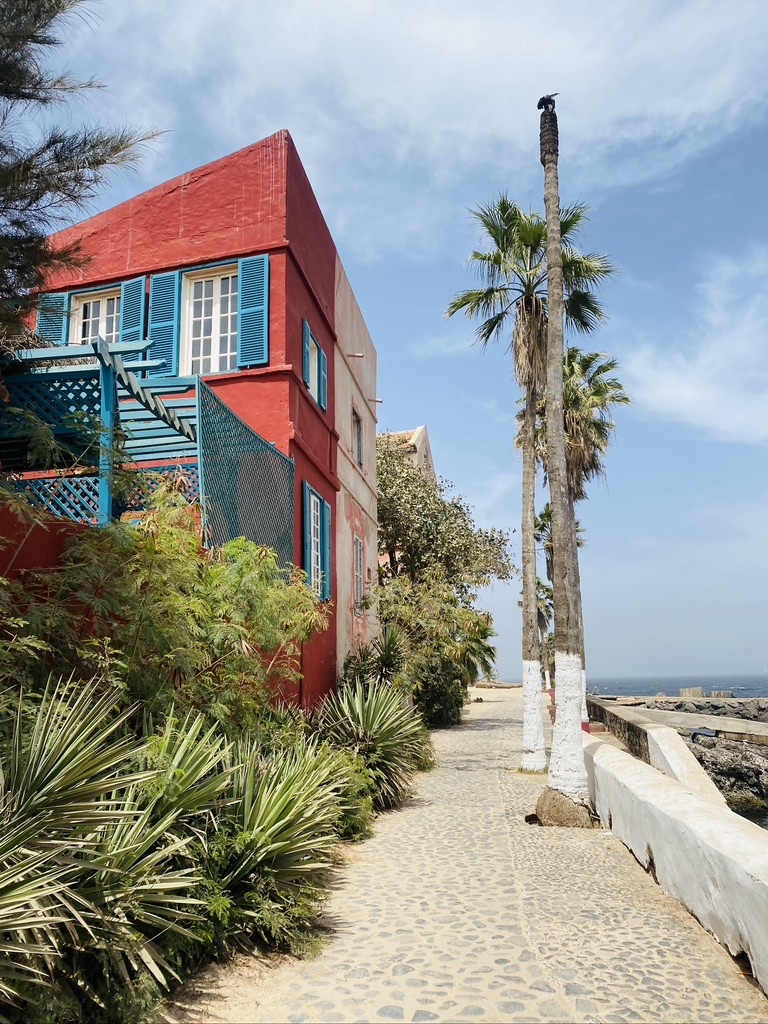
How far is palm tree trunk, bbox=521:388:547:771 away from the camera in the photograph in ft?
41.7

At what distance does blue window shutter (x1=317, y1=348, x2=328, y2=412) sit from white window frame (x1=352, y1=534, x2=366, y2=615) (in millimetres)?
3229

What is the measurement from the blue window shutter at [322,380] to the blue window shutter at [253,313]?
2023 mm

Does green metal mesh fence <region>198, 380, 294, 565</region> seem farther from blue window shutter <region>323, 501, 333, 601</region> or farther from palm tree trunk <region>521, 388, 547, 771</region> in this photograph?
palm tree trunk <region>521, 388, 547, 771</region>

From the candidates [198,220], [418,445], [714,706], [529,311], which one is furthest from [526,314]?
[714,706]

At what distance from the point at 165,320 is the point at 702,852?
9.96m

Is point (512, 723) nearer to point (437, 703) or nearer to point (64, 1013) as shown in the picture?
point (437, 703)

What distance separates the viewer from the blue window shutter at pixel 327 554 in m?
13.0

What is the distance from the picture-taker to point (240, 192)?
12.3 m

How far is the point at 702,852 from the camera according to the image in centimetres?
504

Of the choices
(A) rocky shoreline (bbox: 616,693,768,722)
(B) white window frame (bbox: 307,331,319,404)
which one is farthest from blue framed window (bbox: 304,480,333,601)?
(A) rocky shoreline (bbox: 616,693,768,722)

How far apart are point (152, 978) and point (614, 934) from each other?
288cm

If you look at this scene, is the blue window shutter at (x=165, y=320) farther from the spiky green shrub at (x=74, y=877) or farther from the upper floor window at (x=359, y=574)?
the spiky green shrub at (x=74, y=877)

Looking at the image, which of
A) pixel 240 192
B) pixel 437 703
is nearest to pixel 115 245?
pixel 240 192

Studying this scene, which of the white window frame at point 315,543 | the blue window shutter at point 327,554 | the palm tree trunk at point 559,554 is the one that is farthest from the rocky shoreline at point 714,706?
the palm tree trunk at point 559,554
